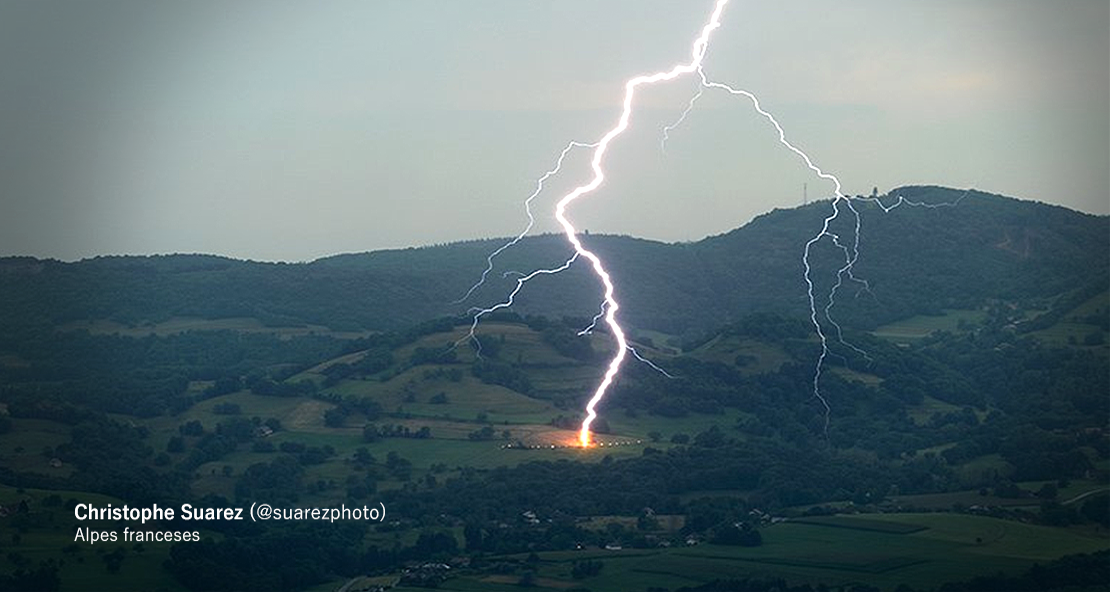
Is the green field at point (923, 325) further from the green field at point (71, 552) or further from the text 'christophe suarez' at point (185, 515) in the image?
the green field at point (71, 552)

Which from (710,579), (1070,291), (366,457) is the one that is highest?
(1070,291)

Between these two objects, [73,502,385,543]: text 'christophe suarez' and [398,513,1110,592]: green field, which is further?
[398,513,1110,592]: green field

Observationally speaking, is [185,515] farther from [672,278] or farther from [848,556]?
[672,278]

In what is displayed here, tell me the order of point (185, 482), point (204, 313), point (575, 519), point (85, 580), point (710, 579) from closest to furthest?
point (85, 580) → point (710, 579) → point (575, 519) → point (185, 482) → point (204, 313)

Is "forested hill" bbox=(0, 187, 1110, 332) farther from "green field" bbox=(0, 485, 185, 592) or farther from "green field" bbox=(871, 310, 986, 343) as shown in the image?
"green field" bbox=(0, 485, 185, 592)

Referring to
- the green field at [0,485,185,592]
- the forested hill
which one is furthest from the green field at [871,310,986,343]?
the green field at [0,485,185,592]

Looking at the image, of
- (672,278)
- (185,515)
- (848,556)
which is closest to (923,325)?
(672,278)

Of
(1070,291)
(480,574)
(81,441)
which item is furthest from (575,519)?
(1070,291)

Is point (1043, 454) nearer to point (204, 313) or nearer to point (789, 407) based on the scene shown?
point (789, 407)

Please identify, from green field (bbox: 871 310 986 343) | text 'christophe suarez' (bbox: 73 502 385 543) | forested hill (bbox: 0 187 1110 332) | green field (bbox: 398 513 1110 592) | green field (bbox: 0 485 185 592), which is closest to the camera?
green field (bbox: 0 485 185 592)

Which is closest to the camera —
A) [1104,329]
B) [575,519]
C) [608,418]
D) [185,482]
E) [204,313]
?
[575,519]
